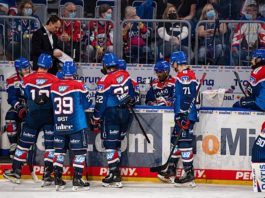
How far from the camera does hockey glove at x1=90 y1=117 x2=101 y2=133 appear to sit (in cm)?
1637

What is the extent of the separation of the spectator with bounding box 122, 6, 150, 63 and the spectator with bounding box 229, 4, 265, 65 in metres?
1.46

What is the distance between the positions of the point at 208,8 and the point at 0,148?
4284 millimetres

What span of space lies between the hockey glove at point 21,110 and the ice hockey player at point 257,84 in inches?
133

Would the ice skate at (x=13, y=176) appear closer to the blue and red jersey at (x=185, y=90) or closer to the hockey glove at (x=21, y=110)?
the hockey glove at (x=21, y=110)

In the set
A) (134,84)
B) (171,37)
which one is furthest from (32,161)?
(171,37)

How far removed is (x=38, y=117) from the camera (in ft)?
53.3

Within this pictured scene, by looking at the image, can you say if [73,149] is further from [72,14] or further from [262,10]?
[262,10]

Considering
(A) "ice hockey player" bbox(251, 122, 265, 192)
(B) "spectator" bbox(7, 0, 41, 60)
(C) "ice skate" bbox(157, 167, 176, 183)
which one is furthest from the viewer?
(B) "spectator" bbox(7, 0, 41, 60)

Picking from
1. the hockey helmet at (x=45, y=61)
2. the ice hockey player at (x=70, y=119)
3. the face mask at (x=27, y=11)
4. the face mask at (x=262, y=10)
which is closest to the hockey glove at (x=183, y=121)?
the ice hockey player at (x=70, y=119)

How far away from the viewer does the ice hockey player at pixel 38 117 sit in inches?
634

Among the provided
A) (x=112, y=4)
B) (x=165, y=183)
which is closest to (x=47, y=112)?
(x=165, y=183)

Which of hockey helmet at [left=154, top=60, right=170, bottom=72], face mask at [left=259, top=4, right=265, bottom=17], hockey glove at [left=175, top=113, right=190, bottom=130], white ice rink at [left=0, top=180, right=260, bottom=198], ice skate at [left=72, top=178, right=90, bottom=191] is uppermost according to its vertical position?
face mask at [left=259, top=4, right=265, bottom=17]

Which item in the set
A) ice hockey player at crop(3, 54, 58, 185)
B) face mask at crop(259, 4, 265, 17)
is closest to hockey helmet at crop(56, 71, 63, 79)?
ice hockey player at crop(3, 54, 58, 185)

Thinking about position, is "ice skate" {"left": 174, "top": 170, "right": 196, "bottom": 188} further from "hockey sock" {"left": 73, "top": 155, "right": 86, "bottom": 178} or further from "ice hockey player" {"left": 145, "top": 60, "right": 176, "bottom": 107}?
"hockey sock" {"left": 73, "top": 155, "right": 86, "bottom": 178}
